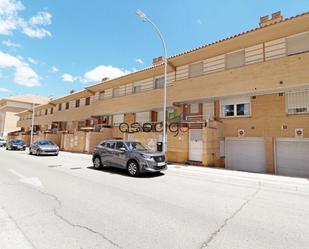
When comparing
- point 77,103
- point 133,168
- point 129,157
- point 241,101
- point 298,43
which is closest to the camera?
point 133,168

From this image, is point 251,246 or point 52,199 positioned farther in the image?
point 52,199

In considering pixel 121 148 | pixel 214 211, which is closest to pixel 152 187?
pixel 214 211

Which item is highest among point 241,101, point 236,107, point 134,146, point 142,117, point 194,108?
point 241,101

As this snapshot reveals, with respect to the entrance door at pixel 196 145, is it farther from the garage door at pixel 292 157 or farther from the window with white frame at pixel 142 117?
the window with white frame at pixel 142 117

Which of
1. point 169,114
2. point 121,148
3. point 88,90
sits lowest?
point 121,148

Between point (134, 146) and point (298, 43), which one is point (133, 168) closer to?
point (134, 146)

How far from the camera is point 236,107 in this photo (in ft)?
50.2

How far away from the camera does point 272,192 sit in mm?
7562

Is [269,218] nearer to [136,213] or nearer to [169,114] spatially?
[136,213]

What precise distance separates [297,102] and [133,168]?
10.3 m

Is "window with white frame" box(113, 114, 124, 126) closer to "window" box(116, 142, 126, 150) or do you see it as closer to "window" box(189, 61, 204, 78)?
"window" box(189, 61, 204, 78)

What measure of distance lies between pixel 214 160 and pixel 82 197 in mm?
10767

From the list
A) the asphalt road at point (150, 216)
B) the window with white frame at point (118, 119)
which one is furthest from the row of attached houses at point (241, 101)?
the asphalt road at point (150, 216)

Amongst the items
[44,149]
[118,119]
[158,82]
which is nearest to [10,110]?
[44,149]
